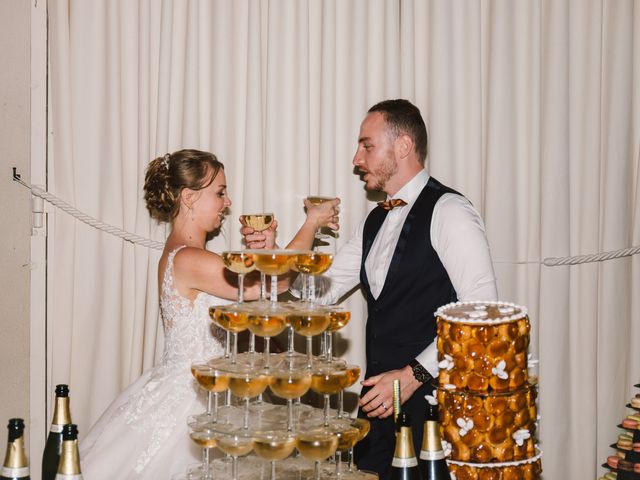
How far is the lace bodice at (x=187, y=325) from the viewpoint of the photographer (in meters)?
3.18

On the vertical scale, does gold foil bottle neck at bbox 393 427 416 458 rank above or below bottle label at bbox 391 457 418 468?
above

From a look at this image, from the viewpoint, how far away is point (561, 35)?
362 cm

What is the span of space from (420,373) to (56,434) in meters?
1.25

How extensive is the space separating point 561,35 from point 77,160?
7.39 feet

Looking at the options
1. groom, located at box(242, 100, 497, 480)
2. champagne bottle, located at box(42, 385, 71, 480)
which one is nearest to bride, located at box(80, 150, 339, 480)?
groom, located at box(242, 100, 497, 480)

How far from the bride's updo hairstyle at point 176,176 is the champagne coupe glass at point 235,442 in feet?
5.55

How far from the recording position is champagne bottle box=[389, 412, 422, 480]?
70.3 inches

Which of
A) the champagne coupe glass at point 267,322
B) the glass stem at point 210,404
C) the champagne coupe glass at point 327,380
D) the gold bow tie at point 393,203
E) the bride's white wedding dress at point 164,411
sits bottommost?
the bride's white wedding dress at point 164,411

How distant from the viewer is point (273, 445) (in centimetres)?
173

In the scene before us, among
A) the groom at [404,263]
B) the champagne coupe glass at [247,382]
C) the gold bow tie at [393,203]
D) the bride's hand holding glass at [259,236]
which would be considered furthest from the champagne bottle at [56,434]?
the gold bow tie at [393,203]

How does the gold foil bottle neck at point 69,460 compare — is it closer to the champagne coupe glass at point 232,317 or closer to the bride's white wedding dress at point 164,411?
the champagne coupe glass at point 232,317

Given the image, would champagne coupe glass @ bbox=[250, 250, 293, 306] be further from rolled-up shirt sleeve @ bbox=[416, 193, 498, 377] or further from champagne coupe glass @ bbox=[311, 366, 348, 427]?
rolled-up shirt sleeve @ bbox=[416, 193, 498, 377]

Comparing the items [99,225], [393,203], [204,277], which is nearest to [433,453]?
[204,277]

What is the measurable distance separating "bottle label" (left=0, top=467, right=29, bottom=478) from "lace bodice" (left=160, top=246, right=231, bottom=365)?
4.80ft
